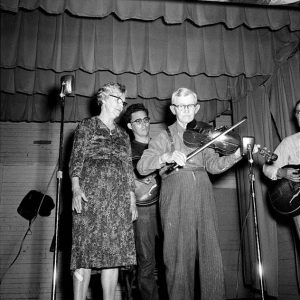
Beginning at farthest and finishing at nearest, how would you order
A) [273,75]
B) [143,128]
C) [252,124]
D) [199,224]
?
[252,124] < [273,75] < [143,128] < [199,224]

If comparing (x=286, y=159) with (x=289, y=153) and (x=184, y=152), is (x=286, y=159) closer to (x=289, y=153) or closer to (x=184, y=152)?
(x=289, y=153)

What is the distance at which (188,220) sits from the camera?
92.4 inches

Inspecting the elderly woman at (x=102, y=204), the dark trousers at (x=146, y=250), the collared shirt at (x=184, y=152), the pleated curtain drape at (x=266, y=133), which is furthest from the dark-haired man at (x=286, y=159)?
the elderly woman at (x=102, y=204)

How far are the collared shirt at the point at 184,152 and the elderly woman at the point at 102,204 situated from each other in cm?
24

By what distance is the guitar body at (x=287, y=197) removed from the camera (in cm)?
320

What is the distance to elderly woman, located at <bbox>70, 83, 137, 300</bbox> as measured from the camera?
2424mm

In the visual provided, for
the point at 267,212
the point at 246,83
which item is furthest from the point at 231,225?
the point at 246,83

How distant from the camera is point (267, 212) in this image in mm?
4621

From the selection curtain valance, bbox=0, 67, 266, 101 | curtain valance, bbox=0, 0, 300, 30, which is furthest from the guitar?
curtain valance, bbox=0, 67, 266, 101

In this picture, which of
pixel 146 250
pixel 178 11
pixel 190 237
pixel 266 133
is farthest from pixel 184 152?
pixel 266 133

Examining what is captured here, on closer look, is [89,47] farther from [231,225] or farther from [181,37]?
[231,225]

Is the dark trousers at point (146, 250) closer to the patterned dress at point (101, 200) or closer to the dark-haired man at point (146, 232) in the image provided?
the dark-haired man at point (146, 232)

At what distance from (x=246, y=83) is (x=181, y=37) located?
1470 mm

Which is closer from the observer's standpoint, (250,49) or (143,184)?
(143,184)
